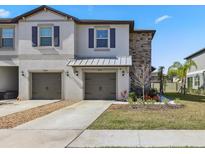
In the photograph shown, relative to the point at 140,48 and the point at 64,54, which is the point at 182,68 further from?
the point at 64,54

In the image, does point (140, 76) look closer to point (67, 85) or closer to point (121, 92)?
point (121, 92)

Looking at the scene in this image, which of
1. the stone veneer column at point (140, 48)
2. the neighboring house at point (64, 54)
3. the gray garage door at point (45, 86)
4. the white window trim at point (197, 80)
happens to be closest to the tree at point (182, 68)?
the white window trim at point (197, 80)

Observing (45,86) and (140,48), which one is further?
(140,48)

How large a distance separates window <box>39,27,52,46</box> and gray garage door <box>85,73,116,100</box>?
3865mm

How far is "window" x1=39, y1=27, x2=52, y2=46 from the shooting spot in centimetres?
2119

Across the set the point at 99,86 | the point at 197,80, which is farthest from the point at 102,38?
the point at 197,80

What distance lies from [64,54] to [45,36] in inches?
79.4

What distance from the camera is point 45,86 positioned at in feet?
72.8

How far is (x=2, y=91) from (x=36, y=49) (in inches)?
195

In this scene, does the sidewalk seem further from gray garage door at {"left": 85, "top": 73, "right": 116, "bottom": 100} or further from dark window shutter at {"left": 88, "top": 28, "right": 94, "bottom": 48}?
dark window shutter at {"left": 88, "top": 28, "right": 94, "bottom": 48}

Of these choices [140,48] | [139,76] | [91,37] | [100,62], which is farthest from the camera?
[140,48]

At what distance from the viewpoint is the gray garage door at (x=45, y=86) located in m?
22.1

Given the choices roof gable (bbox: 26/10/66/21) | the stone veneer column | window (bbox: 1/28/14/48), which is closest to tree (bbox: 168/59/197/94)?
the stone veneer column

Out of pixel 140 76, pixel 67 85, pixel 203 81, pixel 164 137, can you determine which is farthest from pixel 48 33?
pixel 203 81
